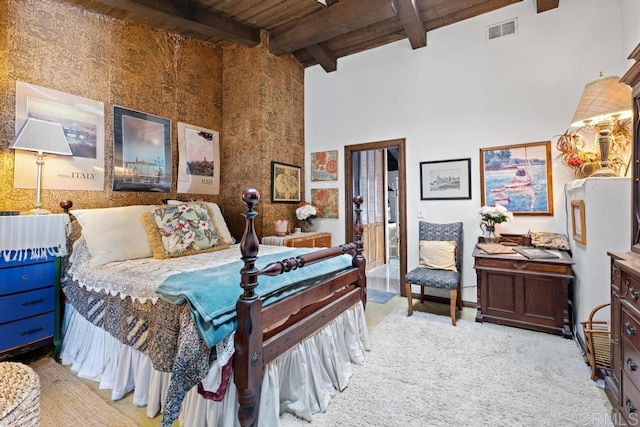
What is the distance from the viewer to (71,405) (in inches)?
68.8

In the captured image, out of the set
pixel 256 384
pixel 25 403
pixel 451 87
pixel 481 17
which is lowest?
pixel 256 384

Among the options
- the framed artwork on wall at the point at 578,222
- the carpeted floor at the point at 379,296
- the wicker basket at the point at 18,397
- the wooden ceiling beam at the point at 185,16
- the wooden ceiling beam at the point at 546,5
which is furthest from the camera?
the carpeted floor at the point at 379,296

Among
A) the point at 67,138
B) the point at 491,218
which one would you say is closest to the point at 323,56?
the point at 491,218

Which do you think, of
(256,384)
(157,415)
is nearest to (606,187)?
(256,384)

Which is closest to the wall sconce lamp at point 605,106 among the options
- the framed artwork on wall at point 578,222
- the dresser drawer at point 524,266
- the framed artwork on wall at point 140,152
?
the framed artwork on wall at point 578,222

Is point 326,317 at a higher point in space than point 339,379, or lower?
higher

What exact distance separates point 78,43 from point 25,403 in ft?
10.2

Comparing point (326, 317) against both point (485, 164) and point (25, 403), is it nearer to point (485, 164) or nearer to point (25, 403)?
point (25, 403)

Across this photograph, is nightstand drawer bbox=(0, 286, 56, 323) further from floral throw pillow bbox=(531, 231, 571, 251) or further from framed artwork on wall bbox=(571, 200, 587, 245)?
floral throw pillow bbox=(531, 231, 571, 251)

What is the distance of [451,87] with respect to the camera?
3539mm

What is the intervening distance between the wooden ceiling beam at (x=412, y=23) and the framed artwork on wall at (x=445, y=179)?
1549 mm

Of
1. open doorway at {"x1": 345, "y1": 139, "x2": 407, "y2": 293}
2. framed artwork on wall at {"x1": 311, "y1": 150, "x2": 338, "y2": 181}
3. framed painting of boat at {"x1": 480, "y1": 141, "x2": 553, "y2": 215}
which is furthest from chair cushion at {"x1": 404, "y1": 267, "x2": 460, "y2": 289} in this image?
framed artwork on wall at {"x1": 311, "y1": 150, "x2": 338, "y2": 181}

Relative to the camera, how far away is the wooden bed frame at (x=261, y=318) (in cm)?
129

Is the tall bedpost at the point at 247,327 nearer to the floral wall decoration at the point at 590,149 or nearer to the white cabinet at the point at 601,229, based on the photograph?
the white cabinet at the point at 601,229
